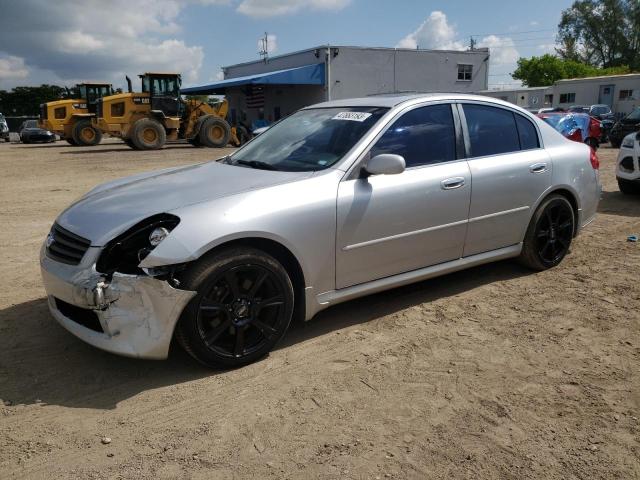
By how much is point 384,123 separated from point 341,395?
193 cm

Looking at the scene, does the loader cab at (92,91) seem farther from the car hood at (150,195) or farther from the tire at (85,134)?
the car hood at (150,195)

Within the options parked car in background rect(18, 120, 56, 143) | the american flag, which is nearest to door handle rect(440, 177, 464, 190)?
the american flag

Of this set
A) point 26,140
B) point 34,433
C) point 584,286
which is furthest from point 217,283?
point 26,140

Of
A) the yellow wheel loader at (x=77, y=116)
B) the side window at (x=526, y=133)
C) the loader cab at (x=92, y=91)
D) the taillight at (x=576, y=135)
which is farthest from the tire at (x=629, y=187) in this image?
the loader cab at (x=92, y=91)

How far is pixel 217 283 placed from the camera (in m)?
3.01

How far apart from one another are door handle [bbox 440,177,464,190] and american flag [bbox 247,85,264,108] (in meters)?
31.2

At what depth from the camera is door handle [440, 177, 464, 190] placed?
3.90m

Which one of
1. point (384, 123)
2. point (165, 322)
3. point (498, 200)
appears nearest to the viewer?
point (165, 322)

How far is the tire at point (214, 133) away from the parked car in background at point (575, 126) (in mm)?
13412

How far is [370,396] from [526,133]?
2.96m

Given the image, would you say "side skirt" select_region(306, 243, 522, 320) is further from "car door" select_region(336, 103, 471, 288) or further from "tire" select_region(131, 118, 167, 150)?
"tire" select_region(131, 118, 167, 150)

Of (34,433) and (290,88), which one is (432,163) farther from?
(290,88)

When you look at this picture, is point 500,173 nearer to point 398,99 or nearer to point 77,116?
point 398,99

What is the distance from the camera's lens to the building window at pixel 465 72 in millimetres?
31328
